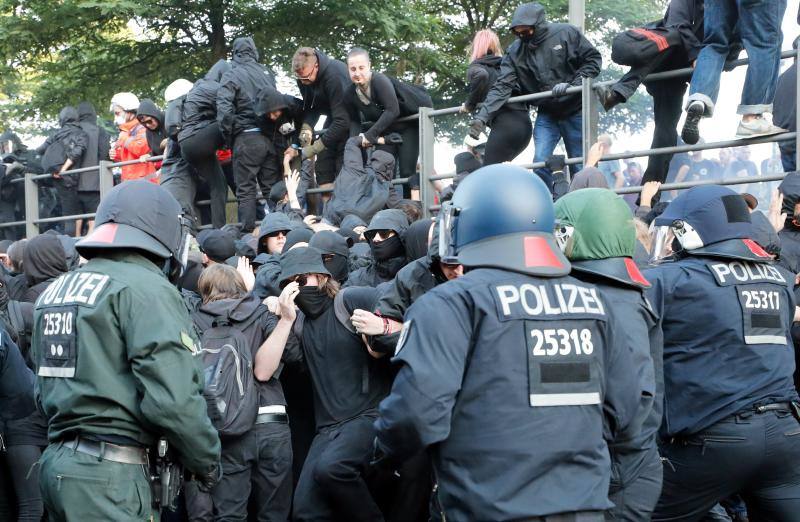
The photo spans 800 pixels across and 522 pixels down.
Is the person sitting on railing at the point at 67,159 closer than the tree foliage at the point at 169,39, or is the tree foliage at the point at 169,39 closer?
the person sitting on railing at the point at 67,159

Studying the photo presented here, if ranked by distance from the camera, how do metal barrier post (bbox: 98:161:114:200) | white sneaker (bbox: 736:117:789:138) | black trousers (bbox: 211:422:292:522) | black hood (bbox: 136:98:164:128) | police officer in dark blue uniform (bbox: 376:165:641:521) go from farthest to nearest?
1. metal barrier post (bbox: 98:161:114:200)
2. black hood (bbox: 136:98:164:128)
3. white sneaker (bbox: 736:117:789:138)
4. black trousers (bbox: 211:422:292:522)
5. police officer in dark blue uniform (bbox: 376:165:641:521)

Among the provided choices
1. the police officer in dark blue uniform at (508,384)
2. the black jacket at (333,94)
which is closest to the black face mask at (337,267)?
the black jacket at (333,94)

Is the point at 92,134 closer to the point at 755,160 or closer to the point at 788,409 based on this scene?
the point at 755,160

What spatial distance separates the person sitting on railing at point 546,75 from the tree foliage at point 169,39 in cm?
714

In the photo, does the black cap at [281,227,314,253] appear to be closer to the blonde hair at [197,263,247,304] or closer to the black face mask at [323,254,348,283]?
the black face mask at [323,254,348,283]

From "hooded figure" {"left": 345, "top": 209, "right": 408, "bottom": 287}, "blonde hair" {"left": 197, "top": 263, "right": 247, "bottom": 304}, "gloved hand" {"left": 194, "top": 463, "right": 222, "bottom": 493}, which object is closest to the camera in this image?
"gloved hand" {"left": 194, "top": 463, "right": 222, "bottom": 493}

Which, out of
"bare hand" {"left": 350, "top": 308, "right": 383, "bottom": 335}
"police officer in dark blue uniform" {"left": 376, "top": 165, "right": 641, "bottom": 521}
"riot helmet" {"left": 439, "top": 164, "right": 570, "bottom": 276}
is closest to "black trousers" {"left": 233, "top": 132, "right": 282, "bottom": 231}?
"bare hand" {"left": 350, "top": 308, "right": 383, "bottom": 335}

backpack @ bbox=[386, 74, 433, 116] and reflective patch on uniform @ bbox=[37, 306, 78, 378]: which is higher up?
backpack @ bbox=[386, 74, 433, 116]

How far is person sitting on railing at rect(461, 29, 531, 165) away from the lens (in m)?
9.16

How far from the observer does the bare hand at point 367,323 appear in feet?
18.8

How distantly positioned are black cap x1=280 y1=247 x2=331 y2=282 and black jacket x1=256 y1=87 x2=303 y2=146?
13.7 feet

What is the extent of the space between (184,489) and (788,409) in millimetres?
3444

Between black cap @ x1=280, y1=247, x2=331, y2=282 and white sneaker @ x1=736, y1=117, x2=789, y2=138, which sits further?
white sneaker @ x1=736, y1=117, x2=789, y2=138

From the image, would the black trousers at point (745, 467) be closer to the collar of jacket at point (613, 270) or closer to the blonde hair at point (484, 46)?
the collar of jacket at point (613, 270)
